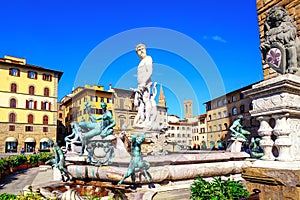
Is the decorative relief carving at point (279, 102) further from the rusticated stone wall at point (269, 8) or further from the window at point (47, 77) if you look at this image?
the window at point (47, 77)

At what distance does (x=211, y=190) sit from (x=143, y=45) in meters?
10.7

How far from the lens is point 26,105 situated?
38438 mm

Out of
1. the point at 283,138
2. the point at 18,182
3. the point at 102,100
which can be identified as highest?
the point at 102,100

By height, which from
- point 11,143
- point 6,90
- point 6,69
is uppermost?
point 6,69

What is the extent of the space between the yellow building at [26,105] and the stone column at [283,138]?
3928cm

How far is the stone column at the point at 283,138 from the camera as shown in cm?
287

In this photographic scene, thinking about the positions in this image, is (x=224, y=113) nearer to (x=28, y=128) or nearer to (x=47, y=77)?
(x=47, y=77)

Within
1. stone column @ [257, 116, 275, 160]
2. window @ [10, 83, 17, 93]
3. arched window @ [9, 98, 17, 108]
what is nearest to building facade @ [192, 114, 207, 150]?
arched window @ [9, 98, 17, 108]

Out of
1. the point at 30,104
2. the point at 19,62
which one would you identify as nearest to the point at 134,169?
the point at 30,104

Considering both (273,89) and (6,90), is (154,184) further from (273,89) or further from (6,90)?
(6,90)

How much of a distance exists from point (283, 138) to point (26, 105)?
41.4 m

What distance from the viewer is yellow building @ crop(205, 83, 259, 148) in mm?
42750

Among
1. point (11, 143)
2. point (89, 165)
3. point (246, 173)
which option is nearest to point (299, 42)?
point (246, 173)

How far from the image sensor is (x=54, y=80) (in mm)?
41906
